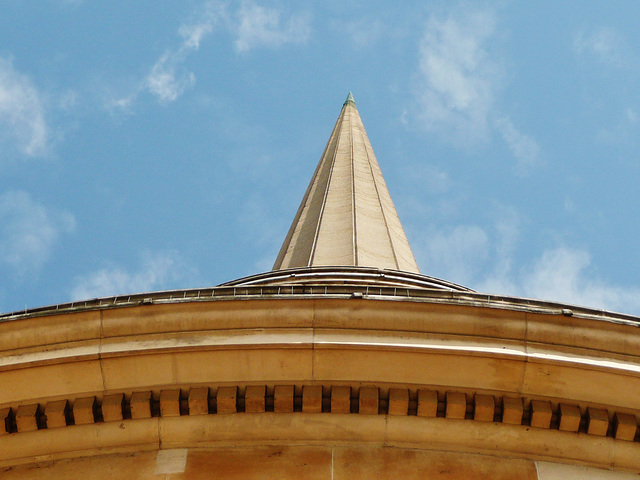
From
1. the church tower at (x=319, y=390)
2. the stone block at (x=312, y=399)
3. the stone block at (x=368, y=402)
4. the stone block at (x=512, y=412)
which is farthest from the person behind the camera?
the stone block at (x=312, y=399)

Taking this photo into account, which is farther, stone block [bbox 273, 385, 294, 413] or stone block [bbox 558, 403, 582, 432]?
stone block [bbox 273, 385, 294, 413]

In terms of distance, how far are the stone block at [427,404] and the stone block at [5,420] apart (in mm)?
6813

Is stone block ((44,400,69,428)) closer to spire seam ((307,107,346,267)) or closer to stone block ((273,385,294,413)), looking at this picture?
stone block ((273,385,294,413))

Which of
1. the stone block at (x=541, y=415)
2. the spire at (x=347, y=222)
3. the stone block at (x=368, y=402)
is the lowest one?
the stone block at (x=541, y=415)

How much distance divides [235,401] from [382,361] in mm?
2525

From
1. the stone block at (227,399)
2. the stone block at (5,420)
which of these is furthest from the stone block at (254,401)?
the stone block at (5,420)

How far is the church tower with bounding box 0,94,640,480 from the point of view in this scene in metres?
17.8

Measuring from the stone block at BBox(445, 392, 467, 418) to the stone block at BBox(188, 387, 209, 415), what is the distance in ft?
13.1

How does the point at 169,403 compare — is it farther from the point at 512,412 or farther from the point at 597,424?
the point at 597,424

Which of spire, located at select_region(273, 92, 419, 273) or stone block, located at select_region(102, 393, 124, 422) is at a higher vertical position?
spire, located at select_region(273, 92, 419, 273)

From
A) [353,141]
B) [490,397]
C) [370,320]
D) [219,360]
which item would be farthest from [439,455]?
[353,141]

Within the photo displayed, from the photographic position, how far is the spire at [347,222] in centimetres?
3127

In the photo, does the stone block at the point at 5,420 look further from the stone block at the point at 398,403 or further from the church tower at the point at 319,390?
the stone block at the point at 398,403

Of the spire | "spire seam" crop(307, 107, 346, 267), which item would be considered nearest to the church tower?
the spire
